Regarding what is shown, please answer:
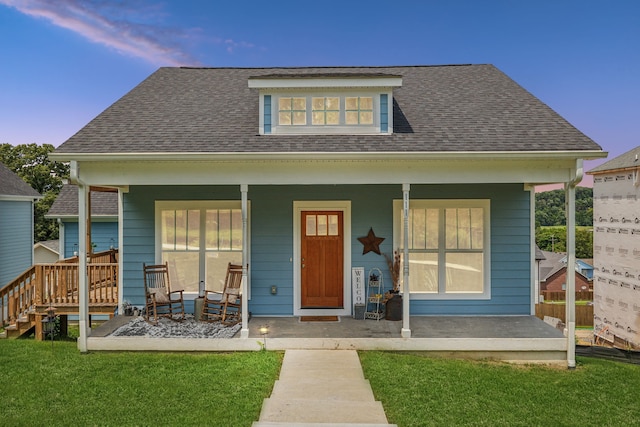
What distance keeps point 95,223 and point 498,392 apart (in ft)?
43.8

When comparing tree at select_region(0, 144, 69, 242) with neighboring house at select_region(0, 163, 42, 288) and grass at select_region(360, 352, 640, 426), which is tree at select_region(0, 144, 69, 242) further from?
grass at select_region(360, 352, 640, 426)

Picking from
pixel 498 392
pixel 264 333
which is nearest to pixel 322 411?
pixel 498 392

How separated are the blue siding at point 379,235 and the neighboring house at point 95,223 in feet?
25.6

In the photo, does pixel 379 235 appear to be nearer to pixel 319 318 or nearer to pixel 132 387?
pixel 319 318

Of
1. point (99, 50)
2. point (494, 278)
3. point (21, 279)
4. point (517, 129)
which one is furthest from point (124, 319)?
point (99, 50)

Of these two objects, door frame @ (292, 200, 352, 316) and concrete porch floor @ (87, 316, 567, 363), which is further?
→ door frame @ (292, 200, 352, 316)

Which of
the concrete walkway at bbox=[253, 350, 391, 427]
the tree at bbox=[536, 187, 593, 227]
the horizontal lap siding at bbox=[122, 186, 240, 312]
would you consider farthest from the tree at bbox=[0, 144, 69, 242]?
the tree at bbox=[536, 187, 593, 227]

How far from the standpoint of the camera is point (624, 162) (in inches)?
697

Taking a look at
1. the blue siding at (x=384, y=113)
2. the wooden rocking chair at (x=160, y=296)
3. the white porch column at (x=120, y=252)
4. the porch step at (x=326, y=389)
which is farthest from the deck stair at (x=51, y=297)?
the blue siding at (x=384, y=113)

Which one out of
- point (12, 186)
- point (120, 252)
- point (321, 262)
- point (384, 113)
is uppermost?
point (384, 113)

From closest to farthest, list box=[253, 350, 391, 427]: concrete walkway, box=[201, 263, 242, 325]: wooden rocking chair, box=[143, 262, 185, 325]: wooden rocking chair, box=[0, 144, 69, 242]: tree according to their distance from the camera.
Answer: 1. box=[253, 350, 391, 427]: concrete walkway
2. box=[201, 263, 242, 325]: wooden rocking chair
3. box=[143, 262, 185, 325]: wooden rocking chair
4. box=[0, 144, 69, 242]: tree

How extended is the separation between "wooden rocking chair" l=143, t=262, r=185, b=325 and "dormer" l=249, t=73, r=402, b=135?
340 centimetres

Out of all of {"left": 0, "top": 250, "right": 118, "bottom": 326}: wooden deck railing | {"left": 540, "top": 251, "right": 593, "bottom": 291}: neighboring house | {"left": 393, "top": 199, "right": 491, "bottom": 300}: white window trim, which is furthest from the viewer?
{"left": 540, "top": 251, "right": 593, "bottom": 291}: neighboring house

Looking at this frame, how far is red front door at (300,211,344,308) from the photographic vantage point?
8250mm
